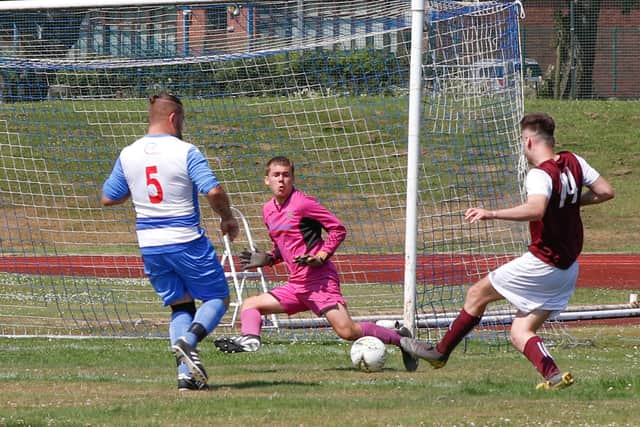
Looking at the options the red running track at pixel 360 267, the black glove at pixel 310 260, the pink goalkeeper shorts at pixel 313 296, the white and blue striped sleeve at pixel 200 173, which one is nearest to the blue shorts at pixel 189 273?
the white and blue striped sleeve at pixel 200 173

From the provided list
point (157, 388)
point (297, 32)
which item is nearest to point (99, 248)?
point (297, 32)

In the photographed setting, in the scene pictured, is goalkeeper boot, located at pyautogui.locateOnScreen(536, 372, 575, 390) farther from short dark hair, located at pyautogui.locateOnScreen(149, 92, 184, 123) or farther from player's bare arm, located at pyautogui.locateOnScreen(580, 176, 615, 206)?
short dark hair, located at pyautogui.locateOnScreen(149, 92, 184, 123)

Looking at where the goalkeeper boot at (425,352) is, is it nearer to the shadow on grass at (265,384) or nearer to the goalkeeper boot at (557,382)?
the shadow on grass at (265,384)

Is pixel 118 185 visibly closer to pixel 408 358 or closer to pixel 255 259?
pixel 255 259

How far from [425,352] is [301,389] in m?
1.14

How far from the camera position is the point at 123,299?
48.9 feet

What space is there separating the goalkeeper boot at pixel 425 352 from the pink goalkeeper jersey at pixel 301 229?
781 millimetres

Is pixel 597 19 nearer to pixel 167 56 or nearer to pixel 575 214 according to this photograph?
pixel 167 56

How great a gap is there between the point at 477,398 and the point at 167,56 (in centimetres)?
682

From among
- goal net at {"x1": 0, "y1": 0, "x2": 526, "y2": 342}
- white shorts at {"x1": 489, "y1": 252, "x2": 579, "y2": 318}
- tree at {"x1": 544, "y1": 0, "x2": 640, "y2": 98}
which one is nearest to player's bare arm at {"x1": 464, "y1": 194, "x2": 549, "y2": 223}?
white shorts at {"x1": 489, "y1": 252, "x2": 579, "y2": 318}

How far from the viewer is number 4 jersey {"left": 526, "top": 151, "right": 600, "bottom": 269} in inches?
300

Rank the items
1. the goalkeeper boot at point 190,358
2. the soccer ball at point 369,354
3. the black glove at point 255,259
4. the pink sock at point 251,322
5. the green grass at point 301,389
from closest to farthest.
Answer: the green grass at point 301,389, the goalkeeper boot at point 190,358, the pink sock at point 251,322, the soccer ball at point 369,354, the black glove at point 255,259

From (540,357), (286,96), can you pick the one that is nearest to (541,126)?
(540,357)

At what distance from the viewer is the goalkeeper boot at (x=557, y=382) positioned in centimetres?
747
